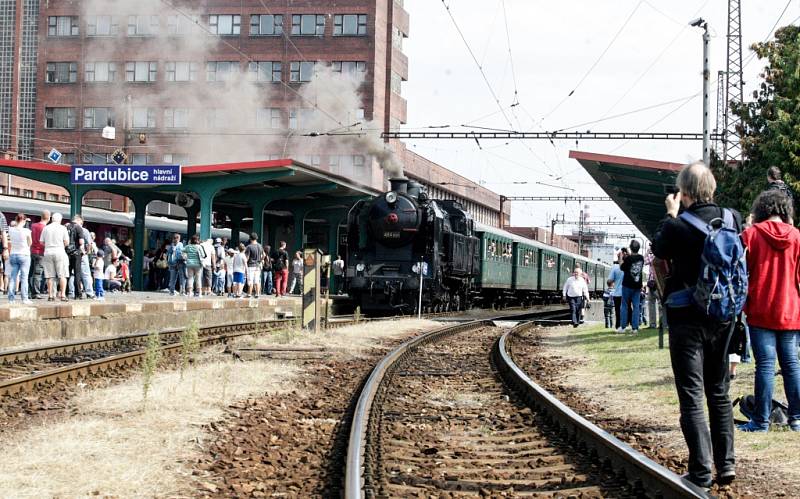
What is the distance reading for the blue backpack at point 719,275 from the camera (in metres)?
5.40

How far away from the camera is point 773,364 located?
7293mm

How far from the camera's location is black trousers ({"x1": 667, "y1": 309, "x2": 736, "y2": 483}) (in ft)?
18.1

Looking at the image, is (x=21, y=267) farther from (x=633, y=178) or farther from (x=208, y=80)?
(x=208, y=80)

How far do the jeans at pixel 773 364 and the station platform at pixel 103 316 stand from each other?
750cm

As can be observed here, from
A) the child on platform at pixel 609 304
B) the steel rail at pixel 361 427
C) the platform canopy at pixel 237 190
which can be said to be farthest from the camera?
the platform canopy at pixel 237 190

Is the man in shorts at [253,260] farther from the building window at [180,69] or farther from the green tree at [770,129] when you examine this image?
the building window at [180,69]

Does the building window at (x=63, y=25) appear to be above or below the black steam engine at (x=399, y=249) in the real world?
above

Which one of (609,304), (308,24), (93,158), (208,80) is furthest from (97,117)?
(609,304)

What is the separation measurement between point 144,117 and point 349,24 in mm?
15392

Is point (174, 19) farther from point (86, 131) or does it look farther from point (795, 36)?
point (795, 36)

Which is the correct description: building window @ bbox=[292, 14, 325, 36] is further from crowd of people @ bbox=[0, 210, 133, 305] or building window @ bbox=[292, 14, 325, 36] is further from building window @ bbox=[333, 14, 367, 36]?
crowd of people @ bbox=[0, 210, 133, 305]

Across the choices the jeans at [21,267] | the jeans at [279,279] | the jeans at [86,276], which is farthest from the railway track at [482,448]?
the jeans at [279,279]

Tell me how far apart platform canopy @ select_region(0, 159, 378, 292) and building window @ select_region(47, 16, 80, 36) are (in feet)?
119

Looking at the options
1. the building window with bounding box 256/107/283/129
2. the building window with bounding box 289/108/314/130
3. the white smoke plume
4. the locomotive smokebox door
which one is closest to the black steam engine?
the locomotive smokebox door
